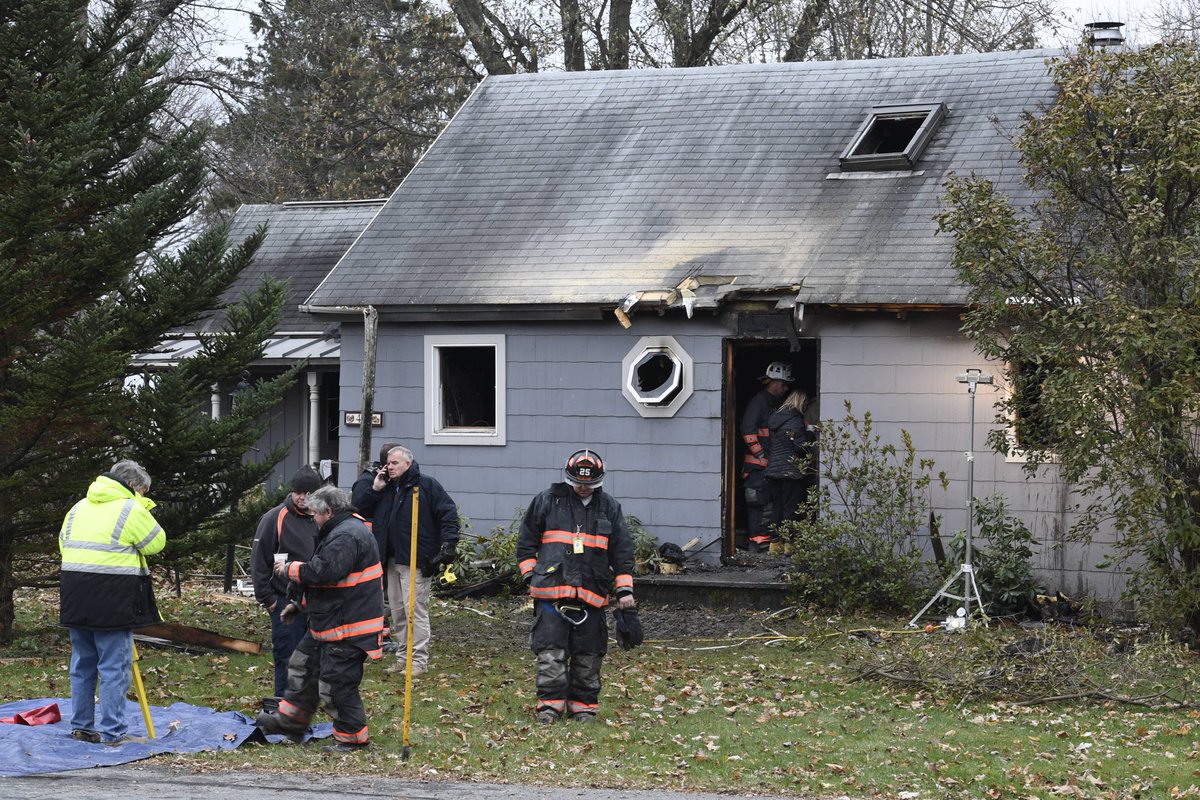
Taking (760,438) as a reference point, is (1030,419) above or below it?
above

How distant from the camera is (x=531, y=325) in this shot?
17.0 meters

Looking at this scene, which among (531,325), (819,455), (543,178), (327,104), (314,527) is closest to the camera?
(314,527)

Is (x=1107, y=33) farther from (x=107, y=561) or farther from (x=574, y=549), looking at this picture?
(x=107, y=561)

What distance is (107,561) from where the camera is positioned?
9414 millimetres

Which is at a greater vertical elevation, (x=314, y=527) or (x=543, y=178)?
(x=543, y=178)

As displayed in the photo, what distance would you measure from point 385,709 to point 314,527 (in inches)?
54.6

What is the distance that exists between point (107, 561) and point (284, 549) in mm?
1225

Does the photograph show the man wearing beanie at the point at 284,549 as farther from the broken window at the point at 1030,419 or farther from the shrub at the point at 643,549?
the broken window at the point at 1030,419

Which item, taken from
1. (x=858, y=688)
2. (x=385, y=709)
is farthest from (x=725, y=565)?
(x=385, y=709)

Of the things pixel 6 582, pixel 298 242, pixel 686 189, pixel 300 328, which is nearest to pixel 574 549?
pixel 6 582

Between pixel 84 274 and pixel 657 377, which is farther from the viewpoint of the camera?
pixel 657 377

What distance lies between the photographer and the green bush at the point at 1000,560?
47.1ft

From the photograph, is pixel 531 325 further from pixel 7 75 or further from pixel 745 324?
pixel 7 75

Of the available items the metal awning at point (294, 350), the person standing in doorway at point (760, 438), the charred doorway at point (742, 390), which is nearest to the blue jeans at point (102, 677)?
the charred doorway at point (742, 390)
